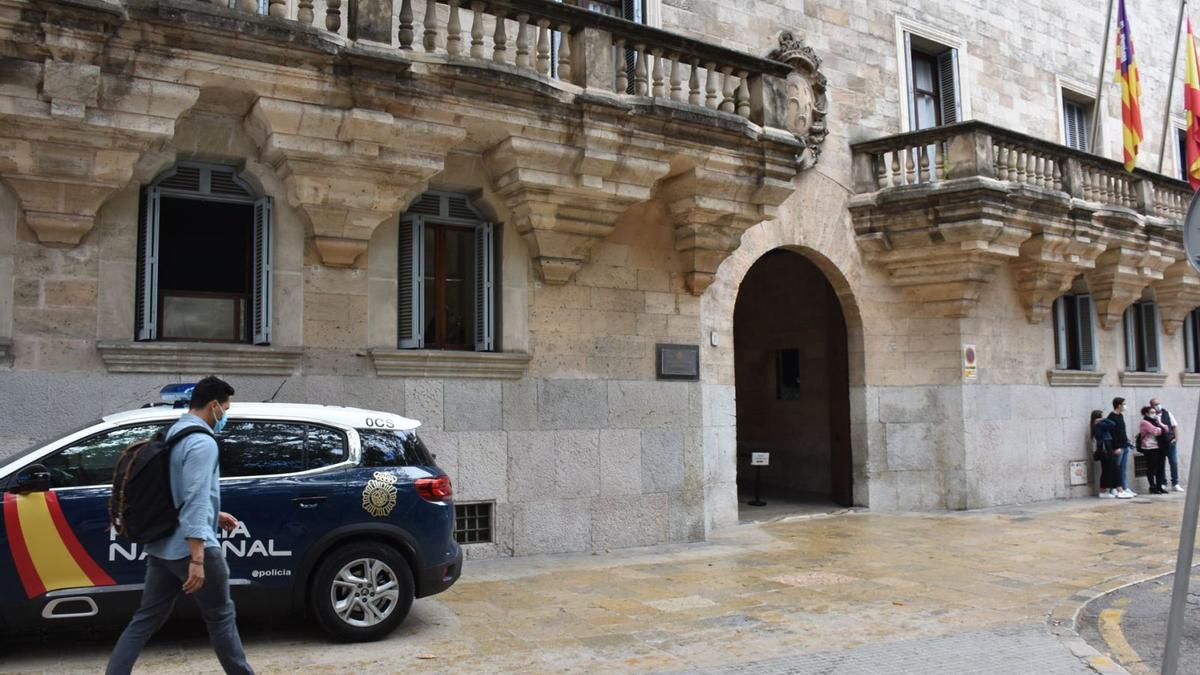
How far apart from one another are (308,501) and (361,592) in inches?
30.0

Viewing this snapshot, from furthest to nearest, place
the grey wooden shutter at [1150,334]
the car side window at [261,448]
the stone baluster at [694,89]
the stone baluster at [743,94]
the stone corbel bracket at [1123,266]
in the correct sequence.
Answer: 1. the grey wooden shutter at [1150,334]
2. the stone corbel bracket at [1123,266]
3. the stone baluster at [743,94]
4. the stone baluster at [694,89]
5. the car side window at [261,448]

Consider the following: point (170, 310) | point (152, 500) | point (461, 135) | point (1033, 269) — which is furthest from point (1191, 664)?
point (1033, 269)

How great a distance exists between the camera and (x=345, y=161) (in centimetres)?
907

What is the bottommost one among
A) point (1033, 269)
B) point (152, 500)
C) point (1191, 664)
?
point (1191, 664)

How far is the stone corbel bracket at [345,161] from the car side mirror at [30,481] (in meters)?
3.88

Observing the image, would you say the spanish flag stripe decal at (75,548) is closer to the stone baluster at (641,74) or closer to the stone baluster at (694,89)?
the stone baluster at (641,74)

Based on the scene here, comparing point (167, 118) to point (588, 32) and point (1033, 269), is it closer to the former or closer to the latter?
point (588, 32)

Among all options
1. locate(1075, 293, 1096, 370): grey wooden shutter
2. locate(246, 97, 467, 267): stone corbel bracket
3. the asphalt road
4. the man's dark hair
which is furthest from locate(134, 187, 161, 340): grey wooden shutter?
locate(1075, 293, 1096, 370): grey wooden shutter

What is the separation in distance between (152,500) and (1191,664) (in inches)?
265

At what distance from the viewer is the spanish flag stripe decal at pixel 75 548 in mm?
5926

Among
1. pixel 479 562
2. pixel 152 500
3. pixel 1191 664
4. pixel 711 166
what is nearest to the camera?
pixel 152 500

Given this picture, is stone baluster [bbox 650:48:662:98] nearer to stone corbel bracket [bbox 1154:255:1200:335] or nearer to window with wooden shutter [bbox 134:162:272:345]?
window with wooden shutter [bbox 134:162:272:345]

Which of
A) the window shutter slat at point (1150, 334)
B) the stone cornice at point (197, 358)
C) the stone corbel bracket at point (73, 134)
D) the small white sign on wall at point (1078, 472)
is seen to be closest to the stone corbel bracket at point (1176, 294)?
the window shutter slat at point (1150, 334)

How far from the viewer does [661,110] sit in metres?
10.4
